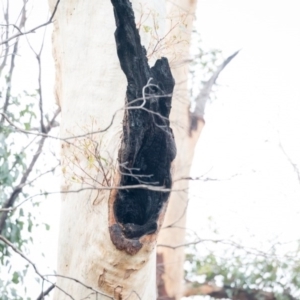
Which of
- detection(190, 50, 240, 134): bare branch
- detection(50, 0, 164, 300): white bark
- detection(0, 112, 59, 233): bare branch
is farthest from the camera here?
detection(190, 50, 240, 134): bare branch

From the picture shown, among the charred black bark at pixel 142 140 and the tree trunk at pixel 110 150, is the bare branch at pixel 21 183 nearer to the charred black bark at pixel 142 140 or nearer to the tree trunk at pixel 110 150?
the tree trunk at pixel 110 150

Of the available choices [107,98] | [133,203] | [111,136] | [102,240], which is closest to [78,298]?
[102,240]

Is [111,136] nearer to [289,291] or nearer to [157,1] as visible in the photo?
[157,1]

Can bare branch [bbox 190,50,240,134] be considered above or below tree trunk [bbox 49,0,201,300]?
above

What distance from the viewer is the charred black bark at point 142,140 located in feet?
5.90

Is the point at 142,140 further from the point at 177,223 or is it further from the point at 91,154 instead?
the point at 177,223

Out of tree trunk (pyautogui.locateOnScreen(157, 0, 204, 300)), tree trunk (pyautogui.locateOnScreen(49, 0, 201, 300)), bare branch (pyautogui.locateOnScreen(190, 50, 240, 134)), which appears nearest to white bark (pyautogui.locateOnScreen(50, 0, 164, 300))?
tree trunk (pyautogui.locateOnScreen(49, 0, 201, 300))

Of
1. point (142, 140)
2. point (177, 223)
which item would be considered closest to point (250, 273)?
point (177, 223)

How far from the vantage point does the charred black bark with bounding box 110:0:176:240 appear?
180 cm

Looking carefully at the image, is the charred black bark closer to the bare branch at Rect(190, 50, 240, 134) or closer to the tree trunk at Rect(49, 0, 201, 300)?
the tree trunk at Rect(49, 0, 201, 300)

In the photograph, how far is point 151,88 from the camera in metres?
1.82

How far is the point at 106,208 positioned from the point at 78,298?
0.29 m

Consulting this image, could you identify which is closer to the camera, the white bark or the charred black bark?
the charred black bark

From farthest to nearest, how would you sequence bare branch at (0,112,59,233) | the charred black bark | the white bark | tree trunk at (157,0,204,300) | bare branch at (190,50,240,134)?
bare branch at (190,50,240,134) → tree trunk at (157,0,204,300) → bare branch at (0,112,59,233) → the white bark → the charred black bark
